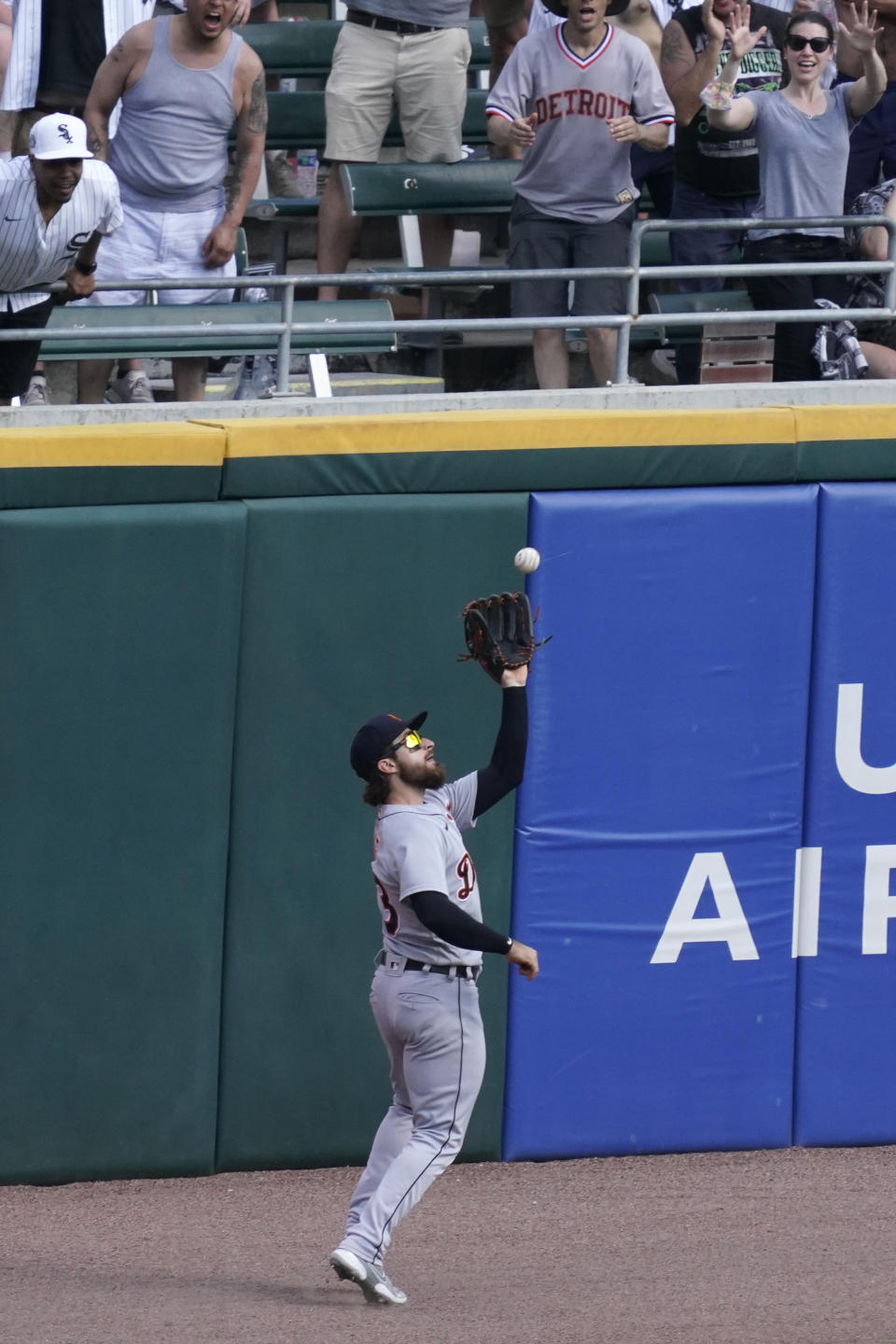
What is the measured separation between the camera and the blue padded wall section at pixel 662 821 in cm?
676

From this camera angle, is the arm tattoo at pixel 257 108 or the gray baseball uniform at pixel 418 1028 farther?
the arm tattoo at pixel 257 108

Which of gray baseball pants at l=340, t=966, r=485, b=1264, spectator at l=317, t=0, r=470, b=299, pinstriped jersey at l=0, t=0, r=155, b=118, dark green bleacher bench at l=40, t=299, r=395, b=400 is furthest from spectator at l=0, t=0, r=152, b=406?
gray baseball pants at l=340, t=966, r=485, b=1264

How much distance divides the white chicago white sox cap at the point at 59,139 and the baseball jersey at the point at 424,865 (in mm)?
2569

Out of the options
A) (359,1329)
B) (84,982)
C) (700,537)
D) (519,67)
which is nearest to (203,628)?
(84,982)

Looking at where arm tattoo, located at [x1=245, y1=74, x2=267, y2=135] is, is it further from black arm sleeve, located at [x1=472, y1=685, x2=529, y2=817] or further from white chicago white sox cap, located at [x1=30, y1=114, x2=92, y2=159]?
black arm sleeve, located at [x1=472, y1=685, x2=529, y2=817]

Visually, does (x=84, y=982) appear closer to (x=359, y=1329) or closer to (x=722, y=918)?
(x=359, y=1329)

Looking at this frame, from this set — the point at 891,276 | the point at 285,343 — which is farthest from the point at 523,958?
the point at 891,276

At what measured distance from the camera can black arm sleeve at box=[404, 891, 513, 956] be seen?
16.5 ft

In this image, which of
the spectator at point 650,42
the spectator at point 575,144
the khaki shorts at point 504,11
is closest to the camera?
the spectator at point 575,144

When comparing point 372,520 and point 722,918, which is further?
point 722,918

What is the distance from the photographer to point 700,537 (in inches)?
268

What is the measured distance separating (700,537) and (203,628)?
1863 mm

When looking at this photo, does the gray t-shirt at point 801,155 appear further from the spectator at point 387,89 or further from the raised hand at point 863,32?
the spectator at point 387,89

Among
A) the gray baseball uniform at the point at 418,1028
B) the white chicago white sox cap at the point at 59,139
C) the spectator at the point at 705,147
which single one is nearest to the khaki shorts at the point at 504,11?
the spectator at the point at 705,147
